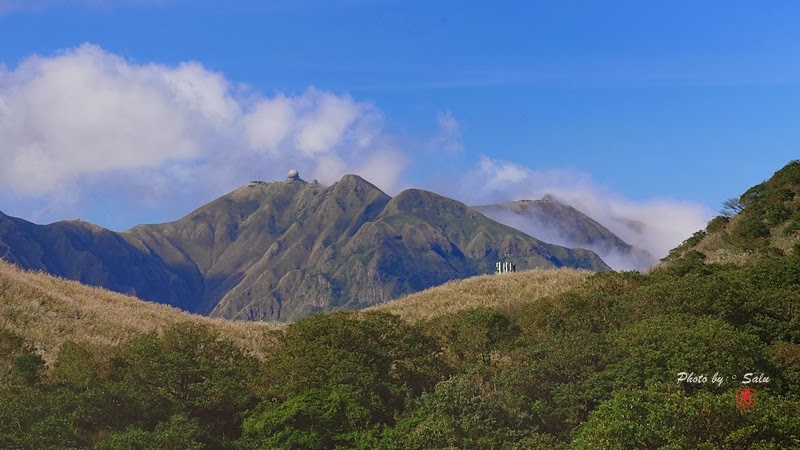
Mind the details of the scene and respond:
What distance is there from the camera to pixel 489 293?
66188 mm

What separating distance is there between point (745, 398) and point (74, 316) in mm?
34571

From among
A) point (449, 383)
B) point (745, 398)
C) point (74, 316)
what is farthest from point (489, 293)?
point (745, 398)

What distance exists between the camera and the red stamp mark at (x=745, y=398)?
93.0 feet

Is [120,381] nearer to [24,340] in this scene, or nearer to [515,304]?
[24,340]

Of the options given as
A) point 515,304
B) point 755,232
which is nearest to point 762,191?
point 755,232

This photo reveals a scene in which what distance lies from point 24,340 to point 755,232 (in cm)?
5646

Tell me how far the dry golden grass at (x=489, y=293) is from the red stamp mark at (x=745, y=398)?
24114 mm

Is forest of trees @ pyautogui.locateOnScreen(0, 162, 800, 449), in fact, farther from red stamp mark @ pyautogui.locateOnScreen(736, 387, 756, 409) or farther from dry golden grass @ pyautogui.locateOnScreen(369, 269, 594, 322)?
dry golden grass @ pyautogui.locateOnScreen(369, 269, 594, 322)

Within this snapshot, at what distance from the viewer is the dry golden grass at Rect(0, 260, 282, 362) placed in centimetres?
4297

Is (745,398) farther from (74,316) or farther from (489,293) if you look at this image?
(489,293)

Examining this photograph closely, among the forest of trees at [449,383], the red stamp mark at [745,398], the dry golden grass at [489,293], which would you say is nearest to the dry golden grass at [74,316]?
the forest of trees at [449,383]

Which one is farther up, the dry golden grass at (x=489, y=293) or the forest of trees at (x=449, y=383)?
the dry golden grass at (x=489, y=293)

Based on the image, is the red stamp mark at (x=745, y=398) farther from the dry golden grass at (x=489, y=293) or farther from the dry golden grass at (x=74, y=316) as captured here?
the dry golden grass at (x=74, y=316)

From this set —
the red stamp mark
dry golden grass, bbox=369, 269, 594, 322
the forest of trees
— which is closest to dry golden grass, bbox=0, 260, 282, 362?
the forest of trees
